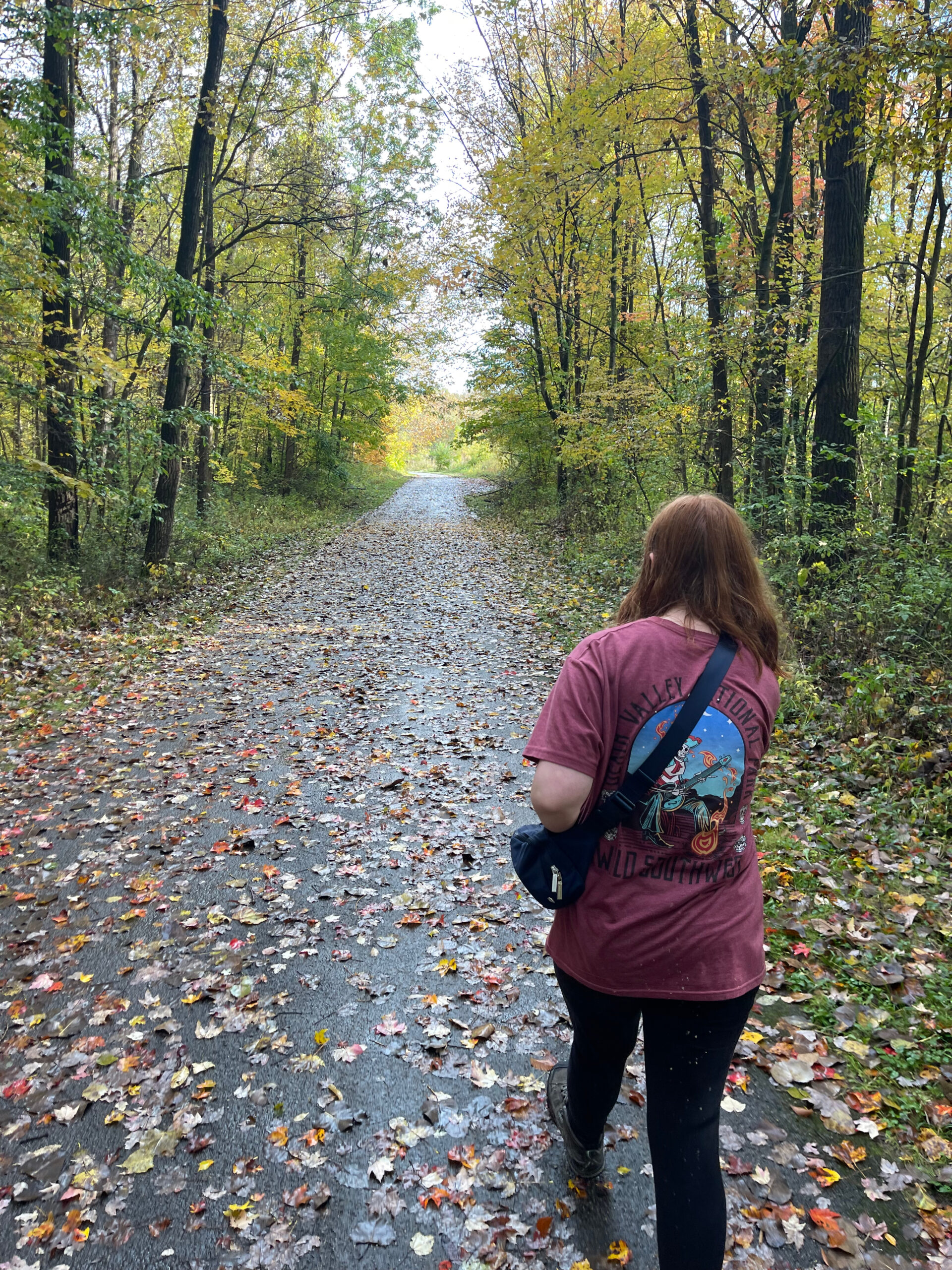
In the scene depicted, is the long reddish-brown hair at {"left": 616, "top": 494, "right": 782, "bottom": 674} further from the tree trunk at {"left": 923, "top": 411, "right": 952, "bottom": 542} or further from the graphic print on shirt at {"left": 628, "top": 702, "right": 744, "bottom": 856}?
the tree trunk at {"left": 923, "top": 411, "right": 952, "bottom": 542}

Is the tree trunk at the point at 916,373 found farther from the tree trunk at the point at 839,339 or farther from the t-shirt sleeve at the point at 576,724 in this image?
the t-shirt sleeve at the point at 576,724

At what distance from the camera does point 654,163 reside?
44.4 ft

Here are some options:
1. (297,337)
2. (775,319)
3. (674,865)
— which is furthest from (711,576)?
(297,337)

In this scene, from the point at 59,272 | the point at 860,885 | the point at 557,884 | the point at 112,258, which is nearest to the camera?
the point at 557,884

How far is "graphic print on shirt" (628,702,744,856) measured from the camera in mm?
1908

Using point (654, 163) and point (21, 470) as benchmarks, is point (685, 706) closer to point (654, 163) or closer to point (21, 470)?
point (21, 470)

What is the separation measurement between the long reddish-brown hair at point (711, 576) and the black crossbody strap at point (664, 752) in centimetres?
17

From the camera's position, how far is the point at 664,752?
189cm

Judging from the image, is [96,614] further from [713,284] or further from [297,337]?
[297,337]

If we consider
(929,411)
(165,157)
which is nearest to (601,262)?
(929,411)

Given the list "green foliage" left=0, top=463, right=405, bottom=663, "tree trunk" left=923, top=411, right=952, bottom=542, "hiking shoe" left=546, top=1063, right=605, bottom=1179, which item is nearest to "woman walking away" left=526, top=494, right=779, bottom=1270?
"hiking shoe" left=546, top=1063, right=605, bottom=1179

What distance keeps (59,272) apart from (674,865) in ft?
41.0

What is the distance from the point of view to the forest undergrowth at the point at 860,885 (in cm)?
311

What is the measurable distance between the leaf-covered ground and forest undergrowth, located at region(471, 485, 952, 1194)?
0.07 ft
